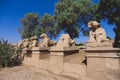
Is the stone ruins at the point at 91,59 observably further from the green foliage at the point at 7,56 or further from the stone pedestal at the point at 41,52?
the green foliage at the point at 7,56

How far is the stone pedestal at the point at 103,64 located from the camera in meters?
4.55

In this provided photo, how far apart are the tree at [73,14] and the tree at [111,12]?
3.39 m

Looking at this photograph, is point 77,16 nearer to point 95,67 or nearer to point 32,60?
point 32,60

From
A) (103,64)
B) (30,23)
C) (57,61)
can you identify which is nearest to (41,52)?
(57,61)

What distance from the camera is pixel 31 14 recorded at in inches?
1292

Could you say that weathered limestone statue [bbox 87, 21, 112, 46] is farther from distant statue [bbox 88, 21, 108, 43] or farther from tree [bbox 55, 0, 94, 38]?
tree [bbox 55, 0, 94, 38]

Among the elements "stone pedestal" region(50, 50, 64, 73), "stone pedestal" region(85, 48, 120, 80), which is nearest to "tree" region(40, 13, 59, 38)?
"stone pedestal" region(50, 50, 64, 73)

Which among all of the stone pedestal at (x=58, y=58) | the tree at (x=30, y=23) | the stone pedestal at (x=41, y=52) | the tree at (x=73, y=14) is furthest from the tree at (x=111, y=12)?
the tree at (x=30, y=23)

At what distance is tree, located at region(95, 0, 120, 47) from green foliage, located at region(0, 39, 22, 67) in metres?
12.2

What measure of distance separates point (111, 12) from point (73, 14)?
581 cm

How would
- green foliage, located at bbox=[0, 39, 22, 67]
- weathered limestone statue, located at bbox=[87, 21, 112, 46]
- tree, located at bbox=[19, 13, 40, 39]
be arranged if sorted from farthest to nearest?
tree, located at bbox=[19, 13, 40, 39] < green foliage, located at bbox=[0, 39, 22, 67] < weathered limestone statue, located at bbox=[87, 21, 112, 46]

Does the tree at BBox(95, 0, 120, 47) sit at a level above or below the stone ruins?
above

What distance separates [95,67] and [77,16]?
1984cm

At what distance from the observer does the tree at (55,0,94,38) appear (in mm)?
23353
